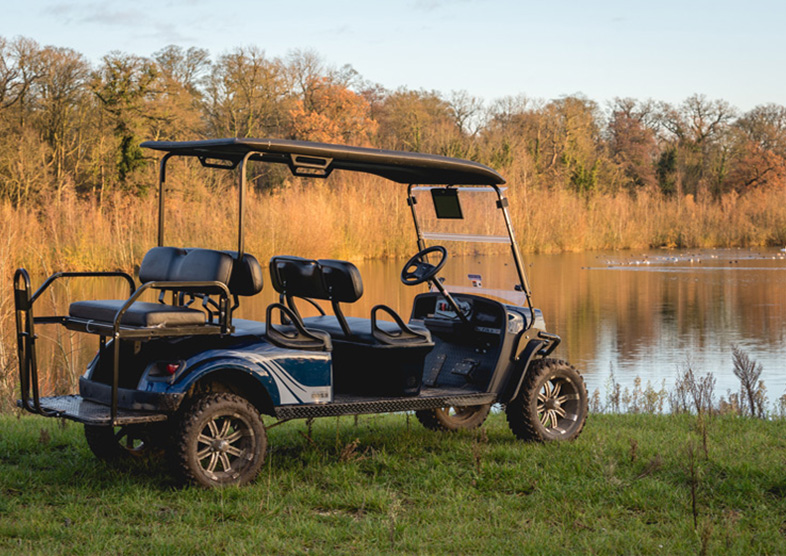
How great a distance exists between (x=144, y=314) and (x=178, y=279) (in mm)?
671

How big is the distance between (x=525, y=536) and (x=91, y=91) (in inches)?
1332

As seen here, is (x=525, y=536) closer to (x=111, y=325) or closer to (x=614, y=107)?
(x=111, y=325)

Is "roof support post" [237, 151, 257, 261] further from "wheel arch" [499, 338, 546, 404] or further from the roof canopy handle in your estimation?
"wheel arch" [499, 338, 546, 404]

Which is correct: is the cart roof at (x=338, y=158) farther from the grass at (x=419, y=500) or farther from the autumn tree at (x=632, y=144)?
the autumn tree at (x=632, y=144)

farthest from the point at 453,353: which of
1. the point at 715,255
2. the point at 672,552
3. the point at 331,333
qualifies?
the point at 715,255

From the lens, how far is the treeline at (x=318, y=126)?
34.7 meters

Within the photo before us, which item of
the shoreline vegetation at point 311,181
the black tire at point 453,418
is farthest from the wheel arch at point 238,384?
the shoreline vegetation at point 311,181

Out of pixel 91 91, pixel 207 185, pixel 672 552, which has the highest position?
pixel 91 91

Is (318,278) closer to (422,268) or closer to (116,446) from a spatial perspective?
(422,268)

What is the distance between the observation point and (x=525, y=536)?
4.37m

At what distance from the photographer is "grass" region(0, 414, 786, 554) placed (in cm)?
428

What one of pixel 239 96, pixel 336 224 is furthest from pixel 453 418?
pixel 239 96

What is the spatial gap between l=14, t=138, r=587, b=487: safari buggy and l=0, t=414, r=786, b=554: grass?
30 centimetres

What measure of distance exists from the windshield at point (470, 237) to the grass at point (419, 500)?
1063mm
